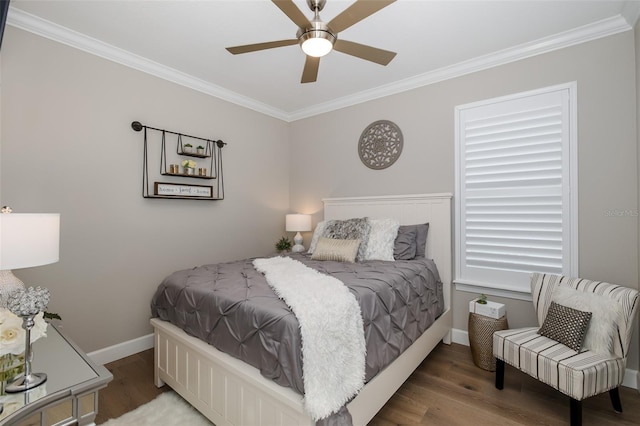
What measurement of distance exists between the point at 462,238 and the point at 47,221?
311 centimetres

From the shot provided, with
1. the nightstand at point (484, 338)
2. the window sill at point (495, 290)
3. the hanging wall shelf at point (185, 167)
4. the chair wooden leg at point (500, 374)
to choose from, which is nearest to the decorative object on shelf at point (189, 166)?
the hanging wall shelf at point (185, 167)

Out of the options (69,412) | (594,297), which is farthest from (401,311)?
(69,412)

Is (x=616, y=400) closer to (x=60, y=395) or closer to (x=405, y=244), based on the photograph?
(x=405, y=244)

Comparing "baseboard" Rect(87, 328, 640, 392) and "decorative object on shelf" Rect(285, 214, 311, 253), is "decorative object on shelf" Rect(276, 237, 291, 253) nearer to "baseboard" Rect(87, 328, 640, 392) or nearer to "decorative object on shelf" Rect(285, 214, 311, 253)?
"decorative object on shelf" Rect(285, 214, 311, 253)

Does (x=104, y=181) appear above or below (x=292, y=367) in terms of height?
above

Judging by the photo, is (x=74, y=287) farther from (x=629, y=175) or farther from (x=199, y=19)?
→ (x=629, y=175)

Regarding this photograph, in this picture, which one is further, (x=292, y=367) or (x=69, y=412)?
(x=292, y=367)

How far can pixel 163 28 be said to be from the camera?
2.36m

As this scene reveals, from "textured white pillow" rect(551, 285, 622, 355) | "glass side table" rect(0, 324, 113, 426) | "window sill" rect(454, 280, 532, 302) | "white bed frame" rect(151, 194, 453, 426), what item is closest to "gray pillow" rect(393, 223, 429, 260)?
"window sill" rect(454, 280, 532, 302)

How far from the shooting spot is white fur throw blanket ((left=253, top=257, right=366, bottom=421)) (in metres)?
1.32

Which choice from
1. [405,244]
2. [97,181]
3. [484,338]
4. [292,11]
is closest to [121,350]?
[97,181]

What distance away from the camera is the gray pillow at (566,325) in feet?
6.18

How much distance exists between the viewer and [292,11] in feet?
5.35

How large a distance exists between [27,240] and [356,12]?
194cm
